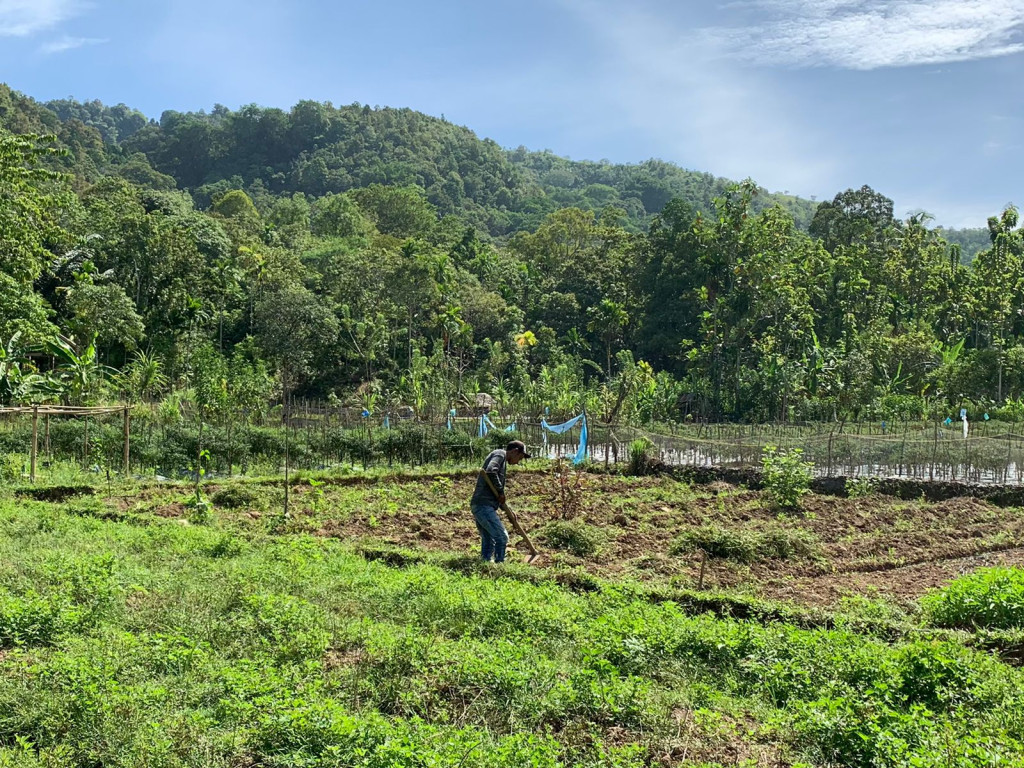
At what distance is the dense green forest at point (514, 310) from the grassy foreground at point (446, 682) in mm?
13839

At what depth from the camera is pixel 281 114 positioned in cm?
9031

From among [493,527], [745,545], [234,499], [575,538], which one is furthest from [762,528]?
[234,499]

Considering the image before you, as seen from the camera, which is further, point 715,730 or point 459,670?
point 459,670

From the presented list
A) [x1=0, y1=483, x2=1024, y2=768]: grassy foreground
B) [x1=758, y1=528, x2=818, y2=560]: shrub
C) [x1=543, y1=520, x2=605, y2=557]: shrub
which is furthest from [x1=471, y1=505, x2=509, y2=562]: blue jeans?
[x1=758, y1=528, x2=818, y2=560]: shrub

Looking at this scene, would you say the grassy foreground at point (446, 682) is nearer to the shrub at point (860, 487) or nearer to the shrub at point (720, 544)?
the shrub at point (720, 544)

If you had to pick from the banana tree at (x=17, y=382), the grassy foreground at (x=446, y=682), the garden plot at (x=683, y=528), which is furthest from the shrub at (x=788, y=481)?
the banana tree at (x=17, y=382)

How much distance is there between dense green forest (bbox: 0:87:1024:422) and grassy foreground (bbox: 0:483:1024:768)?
545 inches

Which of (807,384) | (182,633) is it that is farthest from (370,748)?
(807,384)

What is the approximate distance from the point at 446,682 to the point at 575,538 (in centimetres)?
562

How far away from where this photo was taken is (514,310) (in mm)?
41031

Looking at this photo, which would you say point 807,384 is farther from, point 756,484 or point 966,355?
point 756,484

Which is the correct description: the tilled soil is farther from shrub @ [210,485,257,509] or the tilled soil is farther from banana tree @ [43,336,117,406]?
banana tree @ [43,336,117,406]

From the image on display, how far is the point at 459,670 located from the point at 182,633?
233 cm

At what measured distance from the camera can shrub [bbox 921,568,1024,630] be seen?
7145 mm
